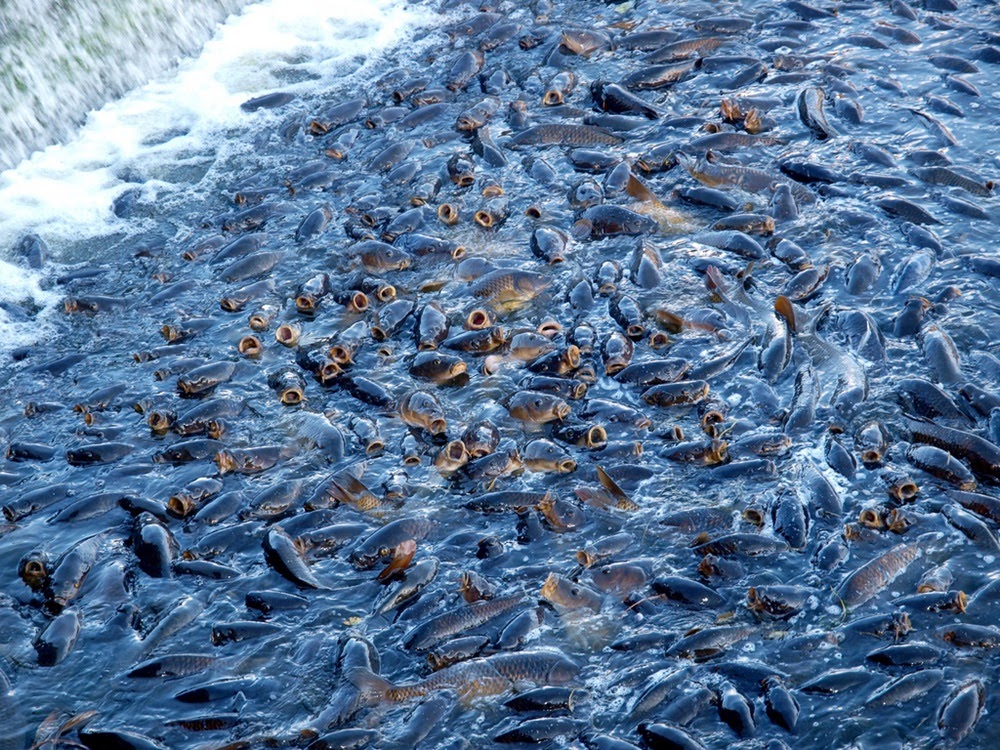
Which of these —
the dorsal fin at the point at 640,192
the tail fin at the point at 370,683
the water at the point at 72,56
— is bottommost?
the tail fin at the point at 370,683

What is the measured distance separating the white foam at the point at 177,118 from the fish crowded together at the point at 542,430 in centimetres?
45

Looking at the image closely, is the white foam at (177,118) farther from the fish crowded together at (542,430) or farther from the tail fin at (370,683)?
the tail fin at (370,683)

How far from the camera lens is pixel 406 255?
8.90m

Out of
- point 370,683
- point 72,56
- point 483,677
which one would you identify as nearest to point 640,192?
point 483,677

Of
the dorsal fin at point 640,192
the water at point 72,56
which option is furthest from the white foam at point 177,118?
the dorsal fin at point 640,192

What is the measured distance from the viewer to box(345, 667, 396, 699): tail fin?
539cm

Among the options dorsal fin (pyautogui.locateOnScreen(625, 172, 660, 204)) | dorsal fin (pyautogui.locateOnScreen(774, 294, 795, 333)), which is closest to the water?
dorsal fin (pyautogui.locateOnScreen(625, 172, 660, 204))

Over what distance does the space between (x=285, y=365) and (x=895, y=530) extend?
486 cm

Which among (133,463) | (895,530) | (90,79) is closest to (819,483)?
(895,530)

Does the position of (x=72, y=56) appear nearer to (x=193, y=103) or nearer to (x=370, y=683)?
(x=193, y=103)

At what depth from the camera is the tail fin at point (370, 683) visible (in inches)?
212

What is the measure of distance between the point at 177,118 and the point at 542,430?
7578 millimetres

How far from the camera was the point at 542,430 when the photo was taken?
7125 mm

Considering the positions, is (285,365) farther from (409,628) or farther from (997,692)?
(997,692)
